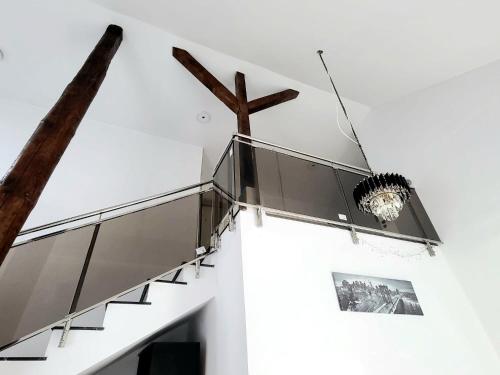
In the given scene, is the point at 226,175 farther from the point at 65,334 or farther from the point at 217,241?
the point at 65,334

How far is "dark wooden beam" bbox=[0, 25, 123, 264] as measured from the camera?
168cm

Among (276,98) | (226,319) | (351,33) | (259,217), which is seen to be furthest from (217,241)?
(351,33)

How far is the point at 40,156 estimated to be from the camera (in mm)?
2066

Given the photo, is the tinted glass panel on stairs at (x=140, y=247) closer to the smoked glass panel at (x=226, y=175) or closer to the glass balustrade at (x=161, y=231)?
the glass balustrade at (x=161, y=231)

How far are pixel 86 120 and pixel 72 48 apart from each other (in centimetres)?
126

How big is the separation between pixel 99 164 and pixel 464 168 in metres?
5.48

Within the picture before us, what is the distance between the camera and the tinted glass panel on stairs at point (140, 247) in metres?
2.86

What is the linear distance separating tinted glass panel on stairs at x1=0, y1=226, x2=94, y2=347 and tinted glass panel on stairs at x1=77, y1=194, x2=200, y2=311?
183 millimetres

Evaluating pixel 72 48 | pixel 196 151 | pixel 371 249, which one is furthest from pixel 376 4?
pixel 72 48

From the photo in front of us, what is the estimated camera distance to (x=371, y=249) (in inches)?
116

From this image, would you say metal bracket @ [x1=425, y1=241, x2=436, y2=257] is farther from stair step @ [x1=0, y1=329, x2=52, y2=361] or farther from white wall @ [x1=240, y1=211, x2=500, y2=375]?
stair step @ [x1=0, y1=329, x2=52, y2=361]

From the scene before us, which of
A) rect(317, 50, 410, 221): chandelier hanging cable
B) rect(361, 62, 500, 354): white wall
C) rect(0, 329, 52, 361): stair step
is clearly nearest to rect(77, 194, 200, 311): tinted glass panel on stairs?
rect(0, 329, 52, 361): stair step

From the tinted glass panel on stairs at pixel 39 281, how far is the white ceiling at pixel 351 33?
3146mm

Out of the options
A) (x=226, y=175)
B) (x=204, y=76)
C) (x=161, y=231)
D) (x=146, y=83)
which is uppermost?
(x=146, y=83)
